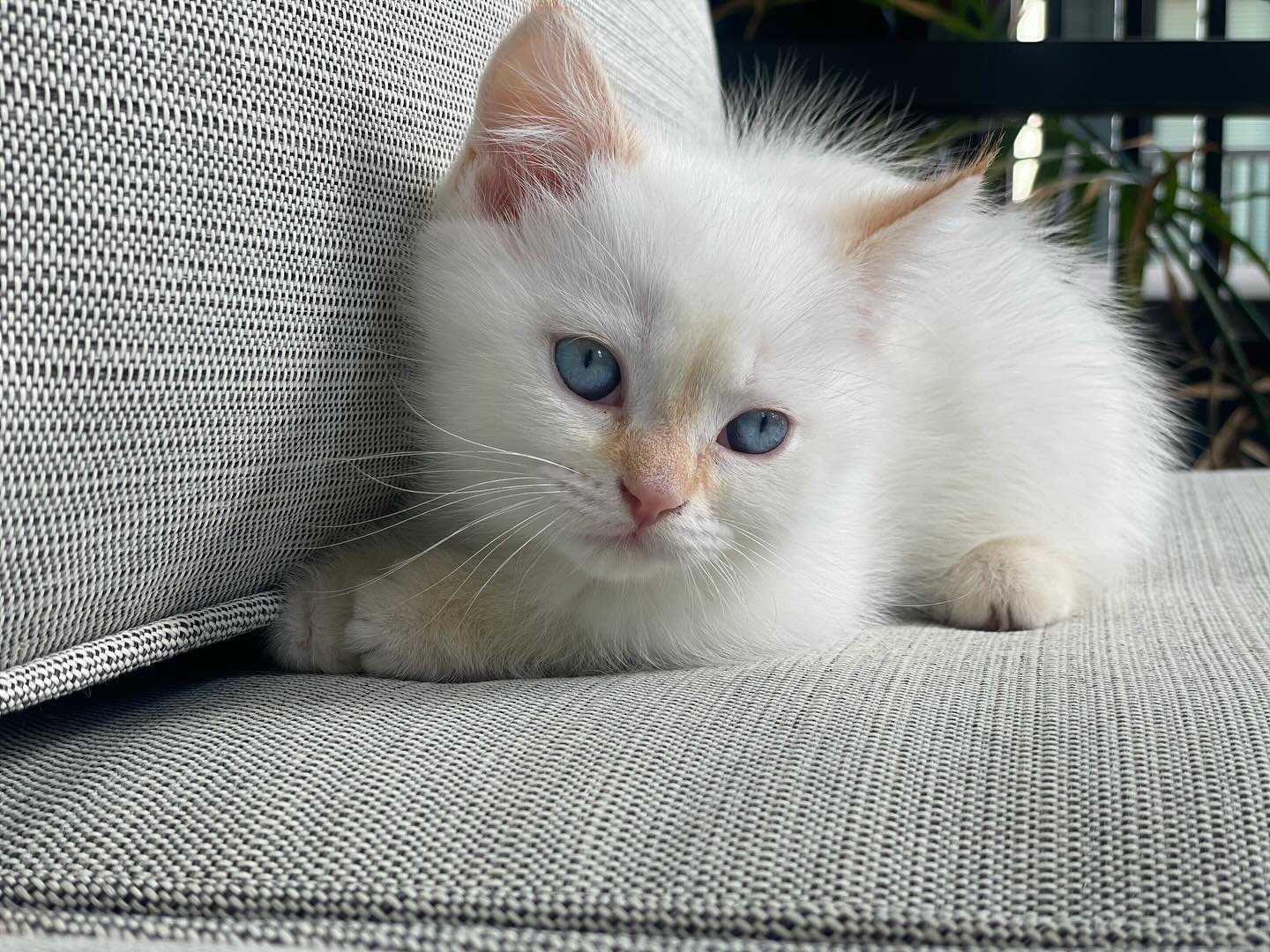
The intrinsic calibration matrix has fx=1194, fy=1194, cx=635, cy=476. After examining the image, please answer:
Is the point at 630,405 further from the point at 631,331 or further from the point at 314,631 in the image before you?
the point at 314,631

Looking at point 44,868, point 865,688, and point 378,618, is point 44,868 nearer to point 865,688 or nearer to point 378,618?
point 378,618

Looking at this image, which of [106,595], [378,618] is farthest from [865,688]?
[106,595]

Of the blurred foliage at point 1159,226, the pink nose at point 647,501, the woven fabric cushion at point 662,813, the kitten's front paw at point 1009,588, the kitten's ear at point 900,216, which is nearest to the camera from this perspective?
the woven fabric cushion at point 662,813

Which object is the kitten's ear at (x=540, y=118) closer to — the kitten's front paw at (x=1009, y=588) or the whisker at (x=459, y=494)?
the whisker at (x=459, y=494)

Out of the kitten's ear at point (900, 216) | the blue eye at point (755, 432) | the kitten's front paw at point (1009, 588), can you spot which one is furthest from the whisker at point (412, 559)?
the kitten's front paw at point (1009, 588)

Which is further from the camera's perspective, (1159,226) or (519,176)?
(1159,226)

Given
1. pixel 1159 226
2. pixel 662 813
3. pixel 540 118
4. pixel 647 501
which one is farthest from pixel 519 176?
pixel 1159 226
